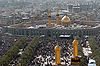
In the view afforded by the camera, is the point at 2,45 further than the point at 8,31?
No

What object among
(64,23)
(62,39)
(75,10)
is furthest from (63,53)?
(75,10)

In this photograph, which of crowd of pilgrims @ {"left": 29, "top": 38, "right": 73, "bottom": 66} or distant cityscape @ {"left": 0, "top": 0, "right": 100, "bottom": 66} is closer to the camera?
distant cityscape @ {"left": 0, "top": 0, "right": 100, "bottom": 66}

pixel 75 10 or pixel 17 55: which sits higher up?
pixel 17 55

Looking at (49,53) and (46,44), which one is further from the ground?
(49,53)

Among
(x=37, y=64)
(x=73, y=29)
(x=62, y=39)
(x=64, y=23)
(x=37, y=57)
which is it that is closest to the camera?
(x=37, y=64)

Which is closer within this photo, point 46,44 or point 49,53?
point 49,53

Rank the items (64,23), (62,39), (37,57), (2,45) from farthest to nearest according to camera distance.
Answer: (64,23)
(62,39)
(2,45)
(37,57)

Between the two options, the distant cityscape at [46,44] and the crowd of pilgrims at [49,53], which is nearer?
the distant cityscape at [46,44]

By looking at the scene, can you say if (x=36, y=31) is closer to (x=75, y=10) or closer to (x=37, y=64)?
(x=37, y=64)
